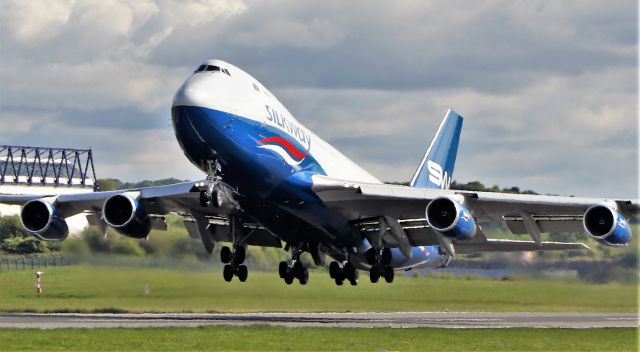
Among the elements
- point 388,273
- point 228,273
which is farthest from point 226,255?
point 388,273

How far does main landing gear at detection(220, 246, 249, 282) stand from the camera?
156 ft

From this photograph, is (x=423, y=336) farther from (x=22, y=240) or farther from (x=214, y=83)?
(x=22, y=240)

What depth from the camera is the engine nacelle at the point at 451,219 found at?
41.2m

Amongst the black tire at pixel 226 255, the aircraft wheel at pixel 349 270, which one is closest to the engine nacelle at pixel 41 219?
the black tire at pixel 226 255

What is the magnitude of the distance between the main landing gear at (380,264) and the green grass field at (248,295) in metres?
5.90

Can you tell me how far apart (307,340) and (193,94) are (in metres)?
8.56

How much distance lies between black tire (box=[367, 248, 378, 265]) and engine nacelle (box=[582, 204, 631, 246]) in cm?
888

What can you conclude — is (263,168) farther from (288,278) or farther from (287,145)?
(288,278)

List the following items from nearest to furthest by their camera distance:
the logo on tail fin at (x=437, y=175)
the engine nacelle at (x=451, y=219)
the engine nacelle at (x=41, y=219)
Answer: the engine nacelle at (x=451, y=219) < the engine nacelle at (x=41, y=219) < the logo on tail fin at (x=437, y=175)

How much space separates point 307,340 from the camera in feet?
126

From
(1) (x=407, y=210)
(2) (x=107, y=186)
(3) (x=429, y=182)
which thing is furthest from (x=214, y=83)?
(2) (x=107, y=186)

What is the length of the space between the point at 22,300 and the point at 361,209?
16115 millimetres

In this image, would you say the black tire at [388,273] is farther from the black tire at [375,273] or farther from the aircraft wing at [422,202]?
the aircraft wing at [422,202]

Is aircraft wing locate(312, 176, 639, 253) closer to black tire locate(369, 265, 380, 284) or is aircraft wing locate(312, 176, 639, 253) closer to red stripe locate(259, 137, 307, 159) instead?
red stripe locate(259, 137, 307, 159)
